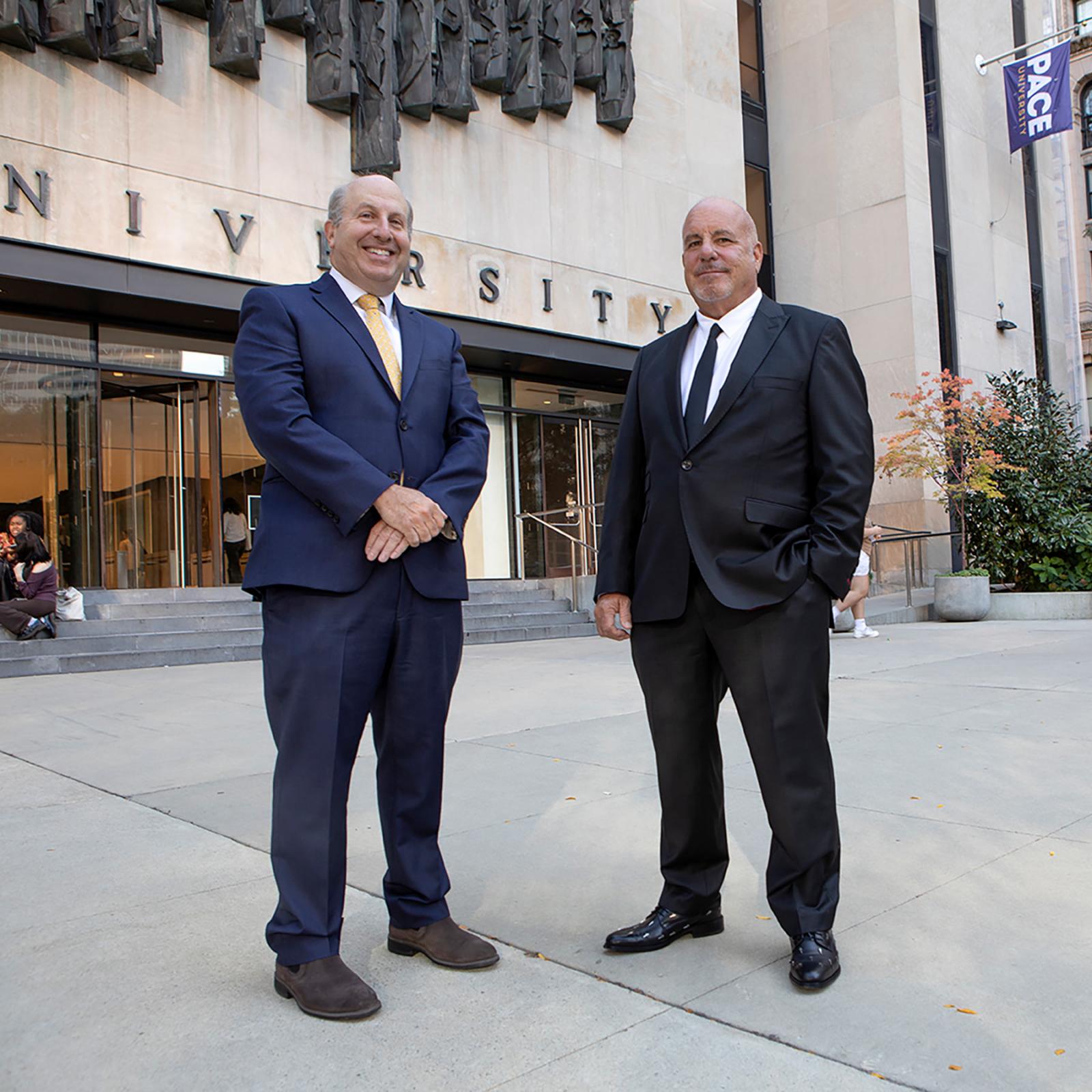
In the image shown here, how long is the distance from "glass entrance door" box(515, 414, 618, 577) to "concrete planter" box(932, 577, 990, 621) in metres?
5.84

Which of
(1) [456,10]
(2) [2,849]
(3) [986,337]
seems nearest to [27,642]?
(2) [2,849]

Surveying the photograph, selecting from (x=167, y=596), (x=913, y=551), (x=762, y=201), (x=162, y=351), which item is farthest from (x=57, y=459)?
(x=762, y=201)

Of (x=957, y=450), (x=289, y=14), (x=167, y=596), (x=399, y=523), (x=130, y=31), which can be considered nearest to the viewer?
(x=399, y=523)

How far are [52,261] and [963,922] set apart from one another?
12.6 meters

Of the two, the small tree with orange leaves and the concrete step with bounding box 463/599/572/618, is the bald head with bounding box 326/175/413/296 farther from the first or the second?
the small tree with orange leaves

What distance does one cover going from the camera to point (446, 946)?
2.74 m

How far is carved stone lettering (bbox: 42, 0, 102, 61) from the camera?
1212cm

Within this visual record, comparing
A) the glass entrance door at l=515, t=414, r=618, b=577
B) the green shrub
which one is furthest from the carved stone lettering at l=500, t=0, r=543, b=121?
the green shrub

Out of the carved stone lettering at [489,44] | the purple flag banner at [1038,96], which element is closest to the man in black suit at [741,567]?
the carved stone lettering at [489,44]

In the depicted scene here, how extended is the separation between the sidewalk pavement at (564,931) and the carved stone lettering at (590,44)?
14437 mm

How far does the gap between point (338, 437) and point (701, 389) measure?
993 millimetres

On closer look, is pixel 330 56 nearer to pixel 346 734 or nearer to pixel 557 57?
pixel 557 57

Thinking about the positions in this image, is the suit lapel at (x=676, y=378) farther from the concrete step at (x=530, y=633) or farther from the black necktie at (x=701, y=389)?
the concrete step at (x=530, y=633)

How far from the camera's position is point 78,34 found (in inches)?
477
